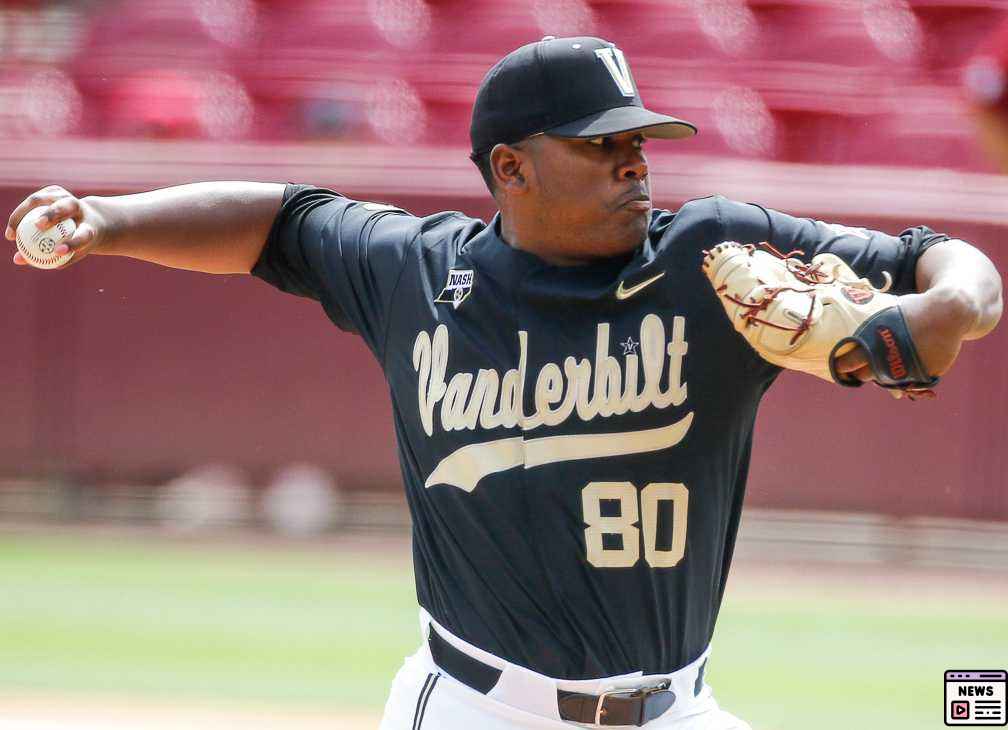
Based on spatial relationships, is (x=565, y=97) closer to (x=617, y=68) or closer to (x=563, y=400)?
(x=617, y=68)

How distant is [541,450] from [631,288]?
300mm

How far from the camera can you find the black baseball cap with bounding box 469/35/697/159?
2.27 m

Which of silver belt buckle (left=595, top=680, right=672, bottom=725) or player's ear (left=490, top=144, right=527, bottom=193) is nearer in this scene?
silver belt buckle (left=595, top=680, right=672, bottom=725)

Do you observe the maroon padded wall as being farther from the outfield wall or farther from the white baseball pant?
the white baseball pant

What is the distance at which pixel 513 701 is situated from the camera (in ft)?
7.50

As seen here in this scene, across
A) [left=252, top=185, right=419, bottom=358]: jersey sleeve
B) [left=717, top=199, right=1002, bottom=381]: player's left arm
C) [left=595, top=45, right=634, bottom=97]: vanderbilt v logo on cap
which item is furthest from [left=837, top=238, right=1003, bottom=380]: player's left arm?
[left=252, top=185, right=419, bottom=358]: jersey sleeve

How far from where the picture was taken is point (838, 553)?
28.0 ft

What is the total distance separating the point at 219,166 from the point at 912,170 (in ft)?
15.4

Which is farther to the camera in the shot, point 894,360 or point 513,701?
point 513,701

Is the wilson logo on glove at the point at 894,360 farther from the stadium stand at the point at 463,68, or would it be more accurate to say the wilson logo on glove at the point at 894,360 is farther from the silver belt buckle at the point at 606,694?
the stadium stand at the point at 463,68

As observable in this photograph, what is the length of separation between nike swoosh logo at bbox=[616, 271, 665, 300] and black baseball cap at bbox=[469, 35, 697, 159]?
0.79 feet

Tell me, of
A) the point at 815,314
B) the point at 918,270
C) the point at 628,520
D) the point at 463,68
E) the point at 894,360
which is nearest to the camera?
the point at 894,360

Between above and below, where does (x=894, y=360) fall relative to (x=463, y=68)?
below

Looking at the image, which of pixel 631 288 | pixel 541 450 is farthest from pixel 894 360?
pixel 541 450
